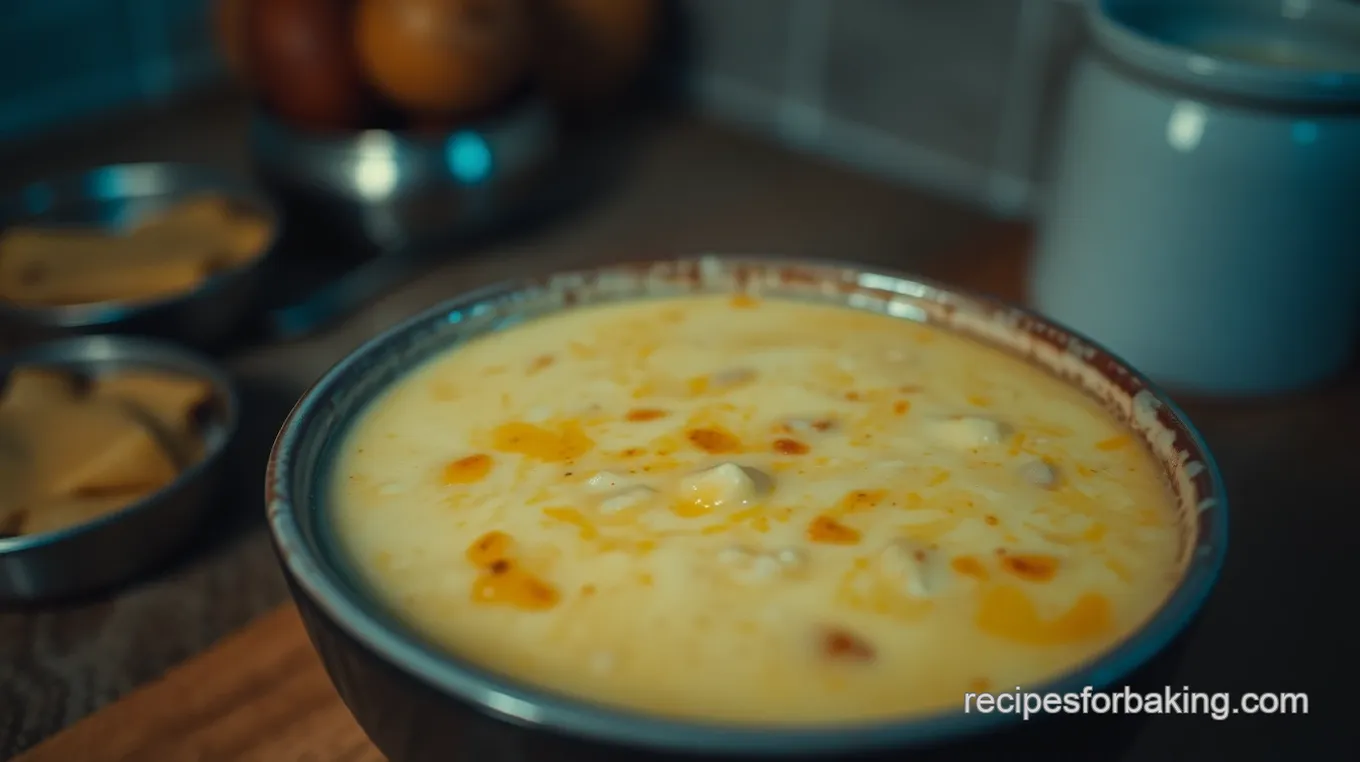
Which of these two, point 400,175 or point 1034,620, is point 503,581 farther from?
point 400,175

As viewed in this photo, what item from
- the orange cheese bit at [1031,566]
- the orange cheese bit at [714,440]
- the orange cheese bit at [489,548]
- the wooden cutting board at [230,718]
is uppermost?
the orange cheese bit at [1031,566]

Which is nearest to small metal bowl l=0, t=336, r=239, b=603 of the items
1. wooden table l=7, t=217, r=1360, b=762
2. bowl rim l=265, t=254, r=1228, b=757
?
wooden table l=7, t=217, r=1360, b=762

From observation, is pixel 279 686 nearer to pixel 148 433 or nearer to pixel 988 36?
pixel 148 433

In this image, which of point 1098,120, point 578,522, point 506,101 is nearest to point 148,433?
point 578,522

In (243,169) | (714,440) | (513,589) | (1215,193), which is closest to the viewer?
(513,589)

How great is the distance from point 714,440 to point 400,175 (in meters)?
0.60

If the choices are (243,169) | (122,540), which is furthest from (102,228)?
(122,540)

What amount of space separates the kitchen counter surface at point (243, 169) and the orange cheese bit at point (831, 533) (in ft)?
1.37

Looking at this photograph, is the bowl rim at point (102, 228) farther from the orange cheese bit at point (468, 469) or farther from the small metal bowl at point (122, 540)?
the orange cheese bit at point (468, 469)

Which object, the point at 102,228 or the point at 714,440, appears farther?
the point at 102,228

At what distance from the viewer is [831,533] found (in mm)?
635

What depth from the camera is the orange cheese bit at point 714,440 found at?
2.34ft

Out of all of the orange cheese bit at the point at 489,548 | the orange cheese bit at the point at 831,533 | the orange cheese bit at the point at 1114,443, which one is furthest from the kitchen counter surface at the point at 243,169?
the orange cheese bit at the point at 1114,443

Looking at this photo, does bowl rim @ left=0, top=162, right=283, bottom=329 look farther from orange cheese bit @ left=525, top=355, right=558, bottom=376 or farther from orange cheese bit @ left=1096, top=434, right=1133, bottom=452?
orange cheese bit @ left=1096, top=434, right=1133, bottom=452
